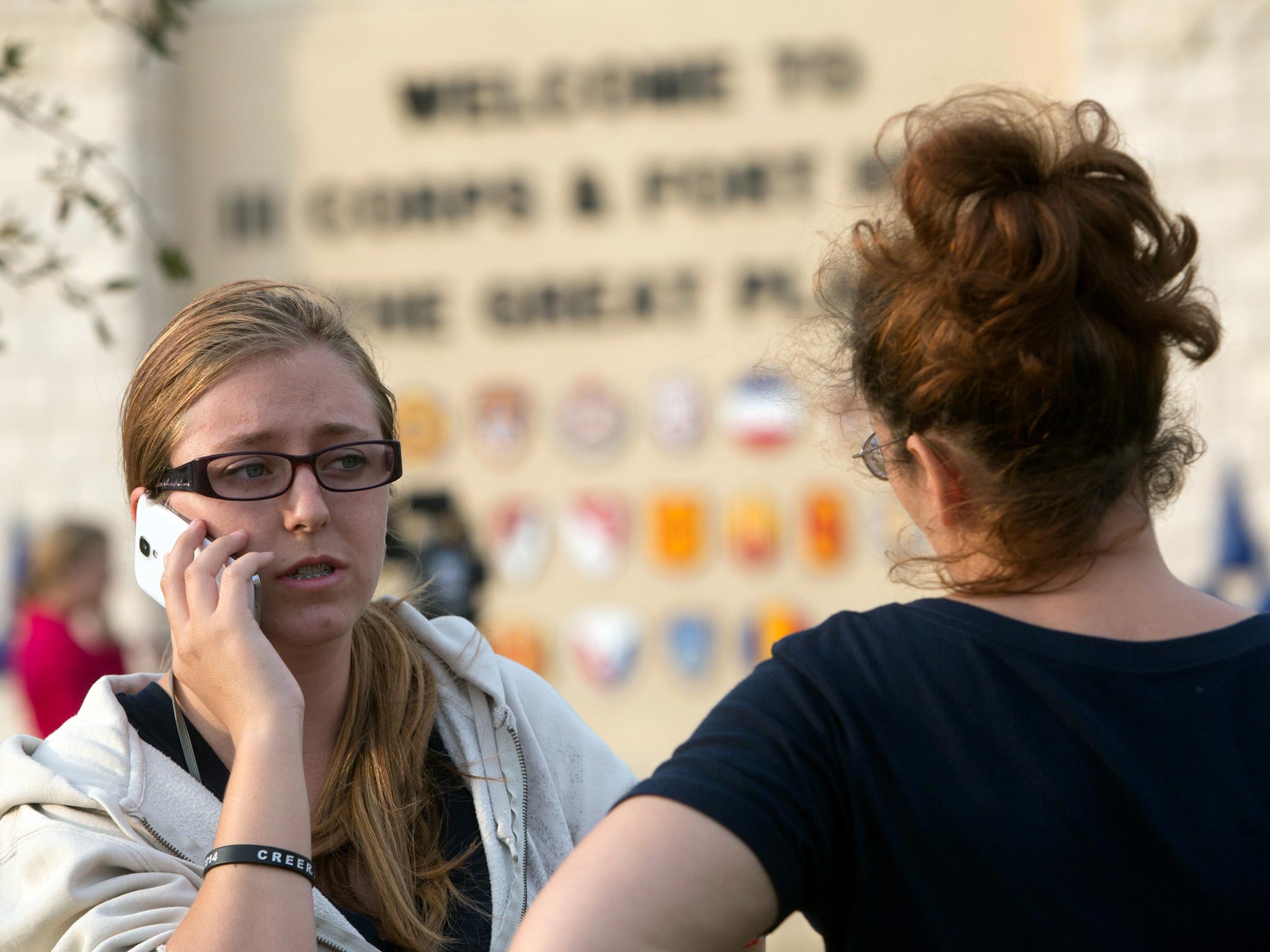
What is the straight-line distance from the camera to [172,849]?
63.4 inches

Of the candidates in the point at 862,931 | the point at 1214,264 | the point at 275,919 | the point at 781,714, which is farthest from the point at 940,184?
the point at 1214,264

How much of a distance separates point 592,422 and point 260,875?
5.71 m

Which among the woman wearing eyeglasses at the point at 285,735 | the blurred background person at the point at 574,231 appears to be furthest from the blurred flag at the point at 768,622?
the woman wearing eyeglasses at the point at 285,735

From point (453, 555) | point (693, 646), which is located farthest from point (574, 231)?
point (453, 555)

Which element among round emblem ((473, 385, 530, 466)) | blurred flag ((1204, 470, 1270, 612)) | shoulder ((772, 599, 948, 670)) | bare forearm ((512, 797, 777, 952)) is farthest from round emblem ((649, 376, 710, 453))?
bare forearm ((512, 797, 777, 952))

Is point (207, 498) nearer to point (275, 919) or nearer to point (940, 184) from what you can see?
point (275, 919)

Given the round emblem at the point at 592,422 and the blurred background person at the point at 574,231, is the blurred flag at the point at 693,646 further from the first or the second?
the round emblem at the point at 592,422

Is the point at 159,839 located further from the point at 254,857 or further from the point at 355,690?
the point at 355,690

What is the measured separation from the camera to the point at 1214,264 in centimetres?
643

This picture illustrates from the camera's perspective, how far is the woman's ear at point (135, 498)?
1.86m

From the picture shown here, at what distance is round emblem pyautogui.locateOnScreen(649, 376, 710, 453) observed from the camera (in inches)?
275

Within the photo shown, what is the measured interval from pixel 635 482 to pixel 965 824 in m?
5.94

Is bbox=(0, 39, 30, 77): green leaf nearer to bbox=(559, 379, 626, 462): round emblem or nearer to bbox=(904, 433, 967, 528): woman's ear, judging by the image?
bbox=(904, 433, 967, 528): woman's ear

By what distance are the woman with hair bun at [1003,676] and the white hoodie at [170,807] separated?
679mm
